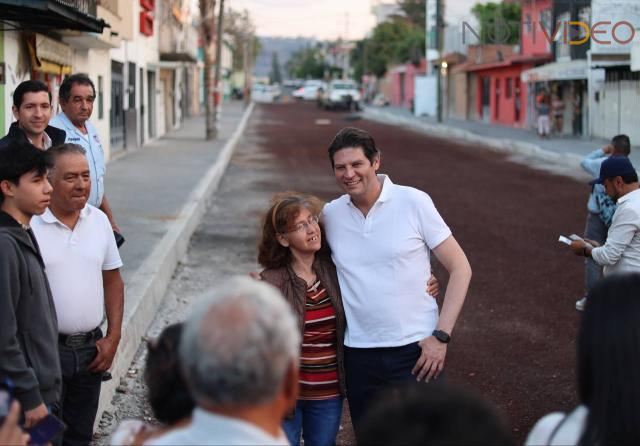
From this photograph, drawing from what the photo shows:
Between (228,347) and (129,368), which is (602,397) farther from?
(129,368)

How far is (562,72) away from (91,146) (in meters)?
30.8

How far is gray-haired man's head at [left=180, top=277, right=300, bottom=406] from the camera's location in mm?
2154

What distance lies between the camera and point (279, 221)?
430cm

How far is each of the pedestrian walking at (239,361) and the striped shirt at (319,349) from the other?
6.36 feet

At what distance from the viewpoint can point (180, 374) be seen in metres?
2.78

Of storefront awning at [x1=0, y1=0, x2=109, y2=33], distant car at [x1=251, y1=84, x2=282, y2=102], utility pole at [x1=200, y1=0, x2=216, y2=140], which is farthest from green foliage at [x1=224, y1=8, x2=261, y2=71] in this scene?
storefront awning at [x1=0, y1=0, x2=109, y2=33]

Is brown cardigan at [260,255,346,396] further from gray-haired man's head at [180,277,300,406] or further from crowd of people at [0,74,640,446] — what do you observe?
gray-haired man's head at [180,277,300,406]

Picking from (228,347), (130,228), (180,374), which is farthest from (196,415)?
(130,228)

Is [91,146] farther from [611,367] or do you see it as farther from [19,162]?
[611,367]

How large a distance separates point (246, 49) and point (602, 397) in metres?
91.8

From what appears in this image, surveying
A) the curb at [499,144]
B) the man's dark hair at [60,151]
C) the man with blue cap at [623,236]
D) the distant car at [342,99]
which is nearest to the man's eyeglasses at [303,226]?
the man's dark hair at [60,151]

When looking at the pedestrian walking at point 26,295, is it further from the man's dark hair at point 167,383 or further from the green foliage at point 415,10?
the green foliage at point 415,10

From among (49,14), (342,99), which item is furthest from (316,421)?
(342,99)

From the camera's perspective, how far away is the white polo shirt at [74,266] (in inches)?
169
